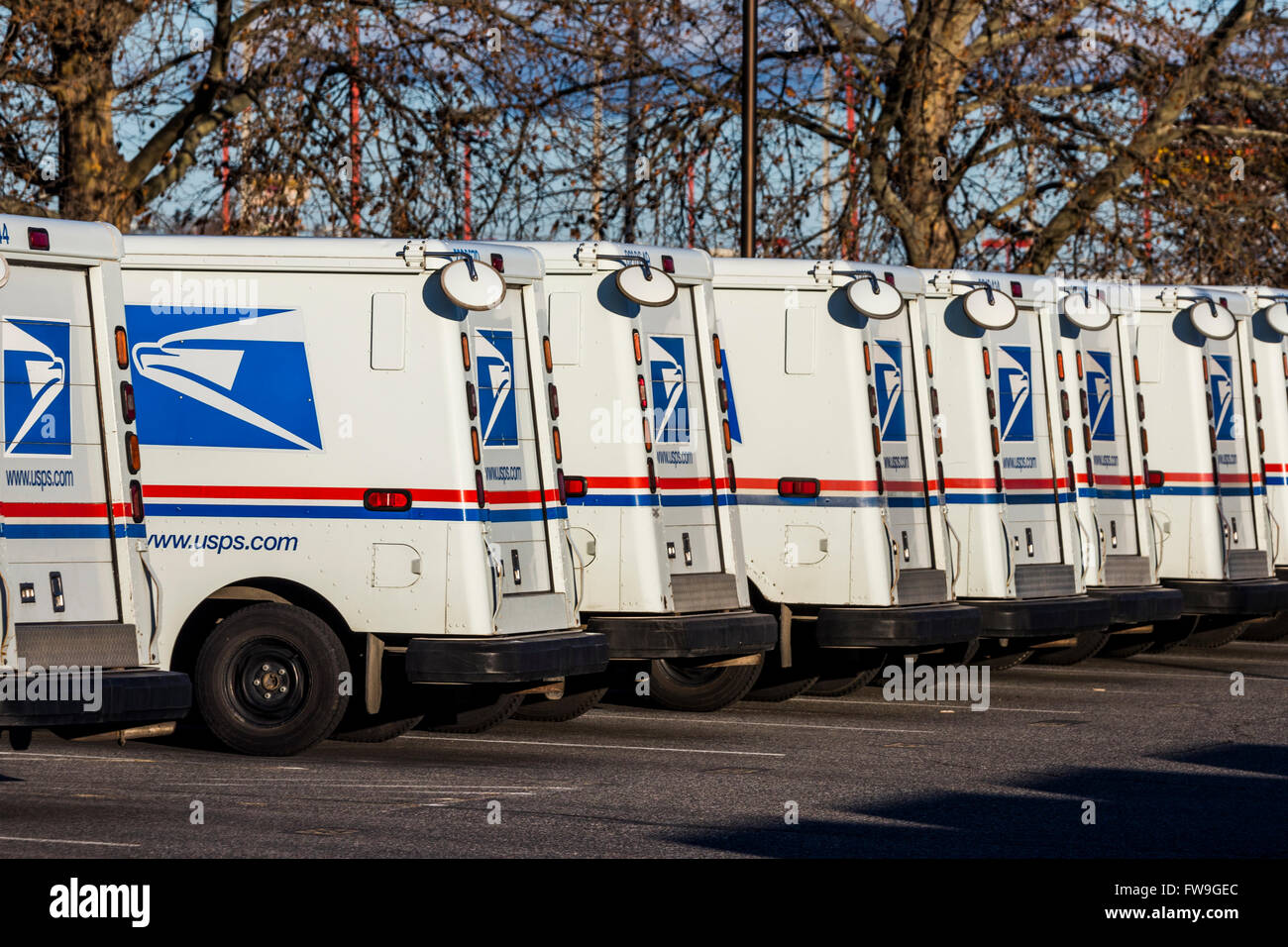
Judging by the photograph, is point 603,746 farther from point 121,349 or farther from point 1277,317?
point 1277,317

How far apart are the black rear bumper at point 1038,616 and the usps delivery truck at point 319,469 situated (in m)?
4.12

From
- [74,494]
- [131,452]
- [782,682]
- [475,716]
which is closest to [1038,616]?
[782,682]

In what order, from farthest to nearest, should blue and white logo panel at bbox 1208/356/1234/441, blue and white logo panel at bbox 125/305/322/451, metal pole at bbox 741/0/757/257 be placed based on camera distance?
metal pole at bbox 741/0/757/257 < blue and white logo panel at bbox 1208/356/1234/441 < blue and white logo panel at bbox 125/305/322/451

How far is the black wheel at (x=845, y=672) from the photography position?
15227 millimetres

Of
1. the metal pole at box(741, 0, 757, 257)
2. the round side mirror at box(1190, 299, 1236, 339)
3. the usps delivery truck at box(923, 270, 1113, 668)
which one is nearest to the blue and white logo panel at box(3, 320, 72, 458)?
the usps delivery truck at box(923, 270, 1113, 668)

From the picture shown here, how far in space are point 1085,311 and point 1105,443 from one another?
44.7 inches

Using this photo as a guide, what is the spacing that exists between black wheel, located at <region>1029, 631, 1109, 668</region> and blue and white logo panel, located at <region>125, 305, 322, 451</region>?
805 cm

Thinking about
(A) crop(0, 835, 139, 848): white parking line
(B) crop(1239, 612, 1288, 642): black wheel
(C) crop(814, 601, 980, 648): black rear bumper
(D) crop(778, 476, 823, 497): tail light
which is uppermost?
(D) crop(778, 476, 823, 497): tail light

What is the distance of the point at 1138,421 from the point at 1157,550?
3.84 feet

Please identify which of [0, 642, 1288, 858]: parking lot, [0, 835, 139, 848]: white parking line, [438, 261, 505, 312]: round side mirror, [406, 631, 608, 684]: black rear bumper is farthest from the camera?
[438, 261, 505, 312]: round side mirror

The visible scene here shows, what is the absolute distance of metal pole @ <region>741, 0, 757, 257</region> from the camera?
22469mm

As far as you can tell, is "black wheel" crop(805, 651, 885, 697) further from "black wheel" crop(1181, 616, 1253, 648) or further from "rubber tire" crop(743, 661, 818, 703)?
"black wheel" crop(1181, 616, 1253, 648)

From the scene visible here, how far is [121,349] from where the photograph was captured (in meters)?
10.6
